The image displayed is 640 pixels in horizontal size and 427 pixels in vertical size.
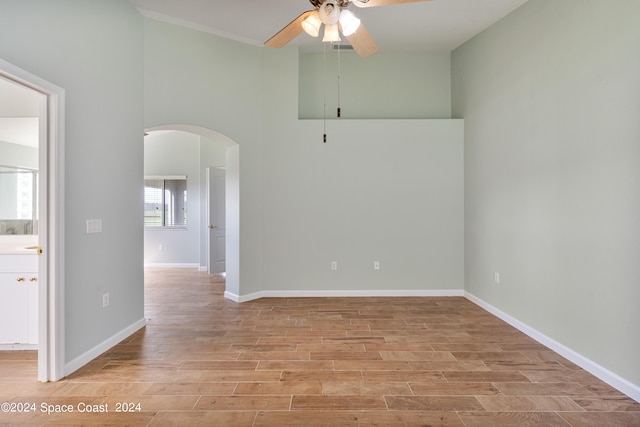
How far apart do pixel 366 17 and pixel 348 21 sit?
1.78m

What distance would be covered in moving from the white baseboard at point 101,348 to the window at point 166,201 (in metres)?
4.10

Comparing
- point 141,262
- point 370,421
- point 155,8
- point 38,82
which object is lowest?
point 370,421

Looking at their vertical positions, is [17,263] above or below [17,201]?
below

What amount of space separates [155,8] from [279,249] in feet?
10.5

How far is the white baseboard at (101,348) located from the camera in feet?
8.25

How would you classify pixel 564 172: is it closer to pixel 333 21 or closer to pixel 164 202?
pixel 333 21

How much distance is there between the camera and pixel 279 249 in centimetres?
462

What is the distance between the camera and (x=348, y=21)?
92.0 inches

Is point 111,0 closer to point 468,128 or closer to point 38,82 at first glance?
point 38,82

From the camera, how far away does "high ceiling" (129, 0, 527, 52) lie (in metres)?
3.46

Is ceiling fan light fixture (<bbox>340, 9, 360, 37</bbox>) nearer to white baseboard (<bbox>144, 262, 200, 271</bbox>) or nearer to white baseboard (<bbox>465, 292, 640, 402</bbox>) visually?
white baseboard (<bbox>465, 292, 640, 402</bbox>)

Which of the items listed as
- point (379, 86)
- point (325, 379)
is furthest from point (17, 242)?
point (379, 86)

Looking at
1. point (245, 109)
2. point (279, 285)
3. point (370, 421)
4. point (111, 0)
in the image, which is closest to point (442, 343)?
point (370, 421)

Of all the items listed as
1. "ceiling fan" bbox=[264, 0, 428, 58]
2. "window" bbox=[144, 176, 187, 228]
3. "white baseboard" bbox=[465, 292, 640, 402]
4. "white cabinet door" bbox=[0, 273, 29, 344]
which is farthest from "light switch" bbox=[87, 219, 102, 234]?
"window" bbox=[144, 176, 187, 228]
